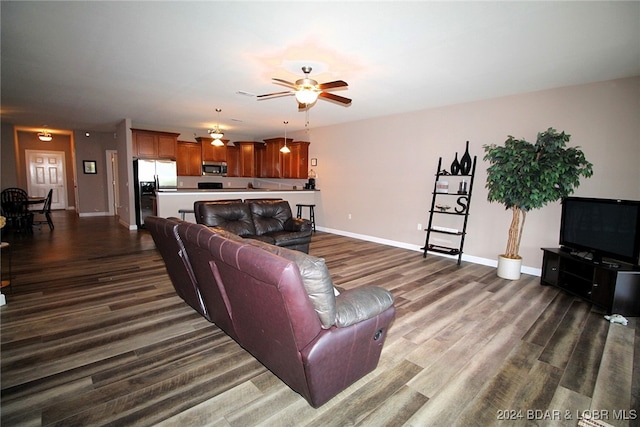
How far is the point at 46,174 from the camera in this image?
9.89 meters

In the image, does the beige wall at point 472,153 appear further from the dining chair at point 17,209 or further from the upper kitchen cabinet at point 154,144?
the dining chair at point 17,209

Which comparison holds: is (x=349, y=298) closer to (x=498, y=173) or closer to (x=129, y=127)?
(x=498, y=173)

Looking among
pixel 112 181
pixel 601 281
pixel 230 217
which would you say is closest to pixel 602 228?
pixel 601 281

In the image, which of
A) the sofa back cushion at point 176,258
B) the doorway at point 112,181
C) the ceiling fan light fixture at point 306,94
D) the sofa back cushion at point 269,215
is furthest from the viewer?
the doorway at point 112,181

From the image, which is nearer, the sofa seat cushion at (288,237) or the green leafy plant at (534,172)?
the green leafy plant at (534,172)

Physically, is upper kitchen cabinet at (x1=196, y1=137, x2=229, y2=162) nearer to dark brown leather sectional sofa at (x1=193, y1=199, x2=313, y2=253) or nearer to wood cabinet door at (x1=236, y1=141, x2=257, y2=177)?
wood cabinet door at (x1=236, y1=141, x2=257, y2=177)

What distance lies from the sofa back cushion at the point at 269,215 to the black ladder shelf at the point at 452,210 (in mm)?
2605

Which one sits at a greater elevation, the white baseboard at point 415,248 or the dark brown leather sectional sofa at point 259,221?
the dark brown leather sectional sofa at point 259,221

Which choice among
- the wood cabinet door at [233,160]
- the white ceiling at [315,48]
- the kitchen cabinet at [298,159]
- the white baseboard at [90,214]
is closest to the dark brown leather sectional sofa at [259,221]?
the white ceiling at [315,48]

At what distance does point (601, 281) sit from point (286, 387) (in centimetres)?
352

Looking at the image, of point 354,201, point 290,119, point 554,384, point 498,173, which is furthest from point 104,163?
point 554,384

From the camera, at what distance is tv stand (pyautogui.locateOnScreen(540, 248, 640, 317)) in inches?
121

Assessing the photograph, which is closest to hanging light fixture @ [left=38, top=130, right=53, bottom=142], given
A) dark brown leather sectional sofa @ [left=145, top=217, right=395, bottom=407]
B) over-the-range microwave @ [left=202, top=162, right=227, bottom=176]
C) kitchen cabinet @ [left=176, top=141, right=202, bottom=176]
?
kitchen cabinet @ [left=176, top=141, right=202, bottom=176]

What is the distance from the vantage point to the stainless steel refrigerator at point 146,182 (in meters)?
7.31
